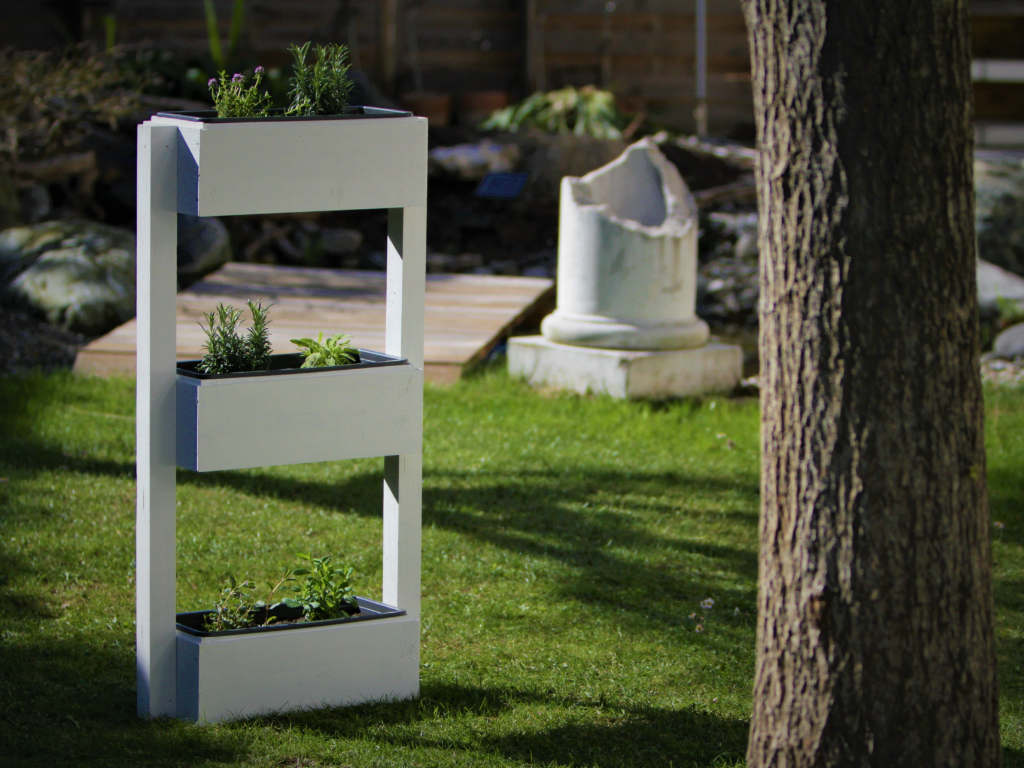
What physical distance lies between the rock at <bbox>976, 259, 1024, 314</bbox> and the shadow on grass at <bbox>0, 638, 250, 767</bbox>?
8.14m

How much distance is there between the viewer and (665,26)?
662 inches

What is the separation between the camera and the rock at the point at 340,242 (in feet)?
41.8

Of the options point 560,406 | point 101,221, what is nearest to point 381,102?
point 101,221

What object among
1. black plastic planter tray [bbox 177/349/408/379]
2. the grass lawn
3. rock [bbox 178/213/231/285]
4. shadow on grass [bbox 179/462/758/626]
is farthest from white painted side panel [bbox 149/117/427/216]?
rock [bbox 178/213/231/285]

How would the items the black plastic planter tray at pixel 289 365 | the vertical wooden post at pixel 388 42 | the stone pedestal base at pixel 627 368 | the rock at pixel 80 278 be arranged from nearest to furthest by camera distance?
1. the black plastic planter tray at pixel 289 365
2. the stone pedestal base at pixel 627 368
3. the rock at pixel 80 278
4. the vertical wooden post at pixel 388 42

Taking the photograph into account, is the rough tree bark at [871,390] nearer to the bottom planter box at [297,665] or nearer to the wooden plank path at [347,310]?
the bottom planter box at [297,665]

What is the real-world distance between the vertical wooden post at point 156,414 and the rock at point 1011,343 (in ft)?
23.9

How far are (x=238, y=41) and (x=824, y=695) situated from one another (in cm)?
1431

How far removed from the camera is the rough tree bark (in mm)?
2869

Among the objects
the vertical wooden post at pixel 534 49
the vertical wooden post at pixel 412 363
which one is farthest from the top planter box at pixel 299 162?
the vertical wooden post at pixel 534 49

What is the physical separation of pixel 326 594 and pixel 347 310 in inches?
225

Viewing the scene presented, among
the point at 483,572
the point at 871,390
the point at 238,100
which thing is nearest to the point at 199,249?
the point at 483,572

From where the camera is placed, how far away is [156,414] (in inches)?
149

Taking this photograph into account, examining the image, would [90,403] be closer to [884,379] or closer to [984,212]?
[884,379]
